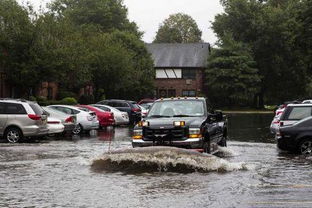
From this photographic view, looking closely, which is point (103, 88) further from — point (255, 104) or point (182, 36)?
point (182, 36)

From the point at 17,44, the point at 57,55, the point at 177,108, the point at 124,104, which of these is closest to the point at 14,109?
the point at 177,108

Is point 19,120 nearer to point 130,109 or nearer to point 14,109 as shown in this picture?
point 14,109

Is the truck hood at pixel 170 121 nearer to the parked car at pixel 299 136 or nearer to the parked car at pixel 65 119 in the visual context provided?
the parked car at pixel 299 136

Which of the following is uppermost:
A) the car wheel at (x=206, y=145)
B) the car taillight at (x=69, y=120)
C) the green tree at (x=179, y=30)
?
the green tree at (x=179, y=30)

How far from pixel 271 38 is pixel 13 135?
5053 cm

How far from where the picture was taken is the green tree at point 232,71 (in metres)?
63.5

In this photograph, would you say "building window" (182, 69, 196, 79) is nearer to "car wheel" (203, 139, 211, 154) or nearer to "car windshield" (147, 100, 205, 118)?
"car windshield" (147, 100, 205, 118)

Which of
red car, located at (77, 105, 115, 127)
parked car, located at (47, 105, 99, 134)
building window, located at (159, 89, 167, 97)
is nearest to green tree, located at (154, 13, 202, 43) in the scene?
building window, located at (159, 89, 167, 97)

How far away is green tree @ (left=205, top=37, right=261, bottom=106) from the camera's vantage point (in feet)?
208

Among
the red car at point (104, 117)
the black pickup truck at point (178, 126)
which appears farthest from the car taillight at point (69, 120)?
the black pickup truck at point (178, 126)

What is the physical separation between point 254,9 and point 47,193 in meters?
61.8

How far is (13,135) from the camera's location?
71.3 feet

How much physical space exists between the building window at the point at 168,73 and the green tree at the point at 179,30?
29.7 metres

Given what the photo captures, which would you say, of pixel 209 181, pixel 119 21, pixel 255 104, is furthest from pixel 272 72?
pixel 209 181
